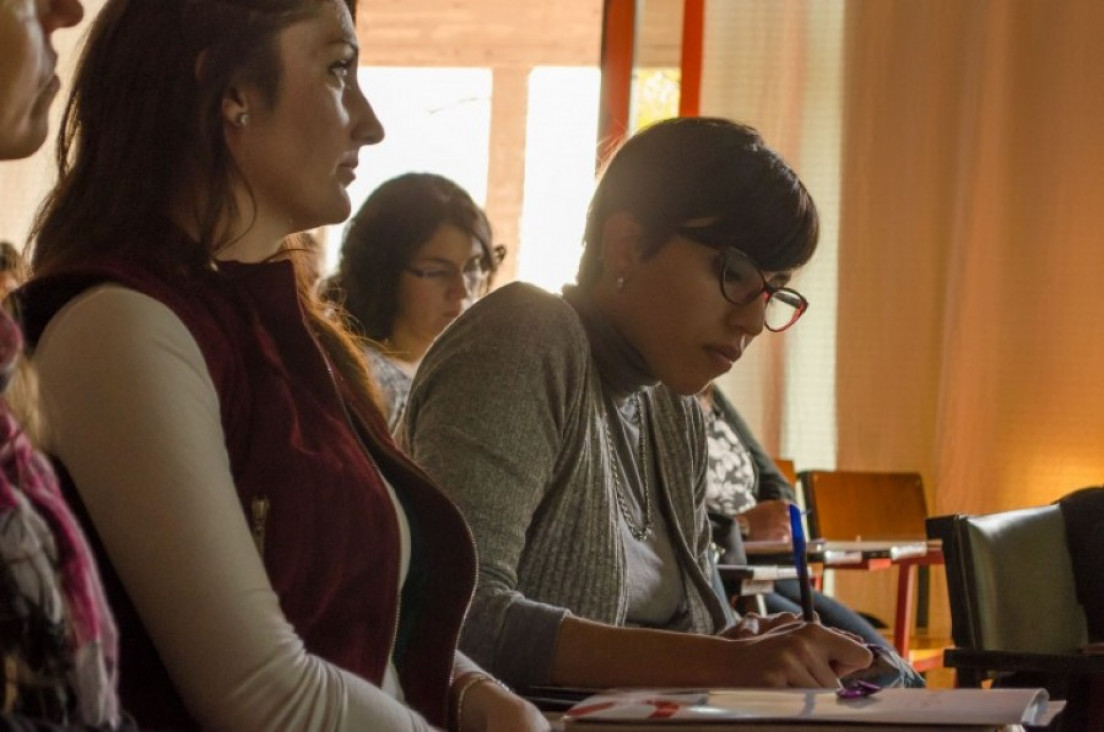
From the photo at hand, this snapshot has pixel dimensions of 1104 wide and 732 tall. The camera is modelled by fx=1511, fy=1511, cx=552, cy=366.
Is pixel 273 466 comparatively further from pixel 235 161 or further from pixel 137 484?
pixel 235 161

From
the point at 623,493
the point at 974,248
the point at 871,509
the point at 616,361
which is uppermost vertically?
the point at 616,361

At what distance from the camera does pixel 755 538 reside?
4.02 meters

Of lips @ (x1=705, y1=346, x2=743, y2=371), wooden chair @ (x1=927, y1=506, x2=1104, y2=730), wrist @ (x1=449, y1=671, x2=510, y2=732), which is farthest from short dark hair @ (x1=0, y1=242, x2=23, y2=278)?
wooden chair @ (x1=927, y1=506, x2=1104, y2=730)

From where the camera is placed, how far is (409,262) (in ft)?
11.2

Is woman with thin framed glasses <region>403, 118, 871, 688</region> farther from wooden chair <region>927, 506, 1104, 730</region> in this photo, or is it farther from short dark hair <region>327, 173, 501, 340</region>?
short dark hair <region>327, 173, 501, 340</region>

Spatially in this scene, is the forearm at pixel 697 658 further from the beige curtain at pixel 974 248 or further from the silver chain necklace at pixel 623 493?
the beige curtain at pixel 974 248

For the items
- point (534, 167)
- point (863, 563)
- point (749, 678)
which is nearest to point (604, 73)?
point (534, 167)

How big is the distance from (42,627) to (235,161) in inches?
21.8

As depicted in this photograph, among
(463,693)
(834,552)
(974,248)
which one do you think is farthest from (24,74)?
(974,248)

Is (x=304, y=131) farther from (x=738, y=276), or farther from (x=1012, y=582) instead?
(x=1012, y=582)

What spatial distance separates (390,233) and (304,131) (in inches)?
87.6

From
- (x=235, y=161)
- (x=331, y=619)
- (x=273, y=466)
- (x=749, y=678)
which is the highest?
(x=235, y=161)

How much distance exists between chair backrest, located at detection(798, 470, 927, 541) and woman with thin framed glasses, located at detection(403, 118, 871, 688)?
259cm

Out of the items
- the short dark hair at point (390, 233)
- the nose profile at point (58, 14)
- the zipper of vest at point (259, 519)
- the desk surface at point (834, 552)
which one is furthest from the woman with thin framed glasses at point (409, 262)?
the nose profile at point (58, 14)
